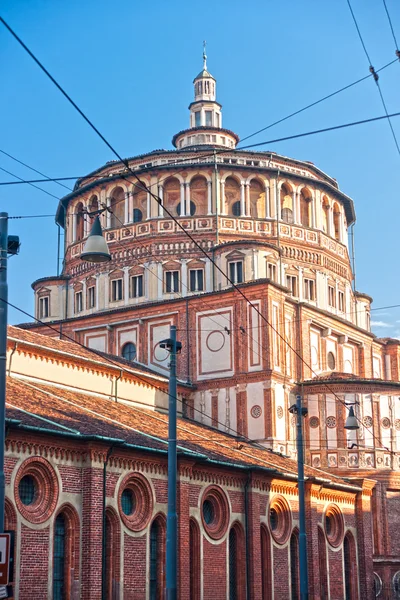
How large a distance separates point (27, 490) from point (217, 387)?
1998 cm

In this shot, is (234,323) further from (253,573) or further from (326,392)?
(253,573)

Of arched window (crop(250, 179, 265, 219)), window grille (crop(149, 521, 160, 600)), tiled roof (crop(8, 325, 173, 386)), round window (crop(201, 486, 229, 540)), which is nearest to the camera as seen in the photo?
window grille (crop(149, 521, 160, 600))

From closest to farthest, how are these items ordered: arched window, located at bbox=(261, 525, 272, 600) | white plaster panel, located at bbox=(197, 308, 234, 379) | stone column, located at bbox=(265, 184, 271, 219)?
arched window, located at bbox=(261, 525, 272, 600)
white plaster panel, located at bbox=(197, 308, 234, 379)
stone column, located at bbox=(265, 184, 271, 219)

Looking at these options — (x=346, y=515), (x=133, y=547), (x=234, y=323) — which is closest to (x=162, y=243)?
(x=234, y=323)

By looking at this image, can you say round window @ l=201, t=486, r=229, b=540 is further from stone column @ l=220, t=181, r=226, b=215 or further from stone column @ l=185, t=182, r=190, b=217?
stone column @ l=220, t=181, r=226, b=215

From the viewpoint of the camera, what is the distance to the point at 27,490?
24.9 m

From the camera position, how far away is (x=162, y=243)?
5106cm

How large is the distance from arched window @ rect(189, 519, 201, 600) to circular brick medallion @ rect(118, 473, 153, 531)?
2.28 meters

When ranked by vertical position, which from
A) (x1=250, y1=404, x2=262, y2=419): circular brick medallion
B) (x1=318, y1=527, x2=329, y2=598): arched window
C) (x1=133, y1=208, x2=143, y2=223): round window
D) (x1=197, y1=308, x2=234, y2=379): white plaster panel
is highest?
(x1=133, y1=208, x2=143, y2=223): round window

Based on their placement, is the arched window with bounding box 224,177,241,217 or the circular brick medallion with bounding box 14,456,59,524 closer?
the circular brick medallion with bounding box 14,456,59,524

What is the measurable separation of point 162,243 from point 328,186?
1088 cm

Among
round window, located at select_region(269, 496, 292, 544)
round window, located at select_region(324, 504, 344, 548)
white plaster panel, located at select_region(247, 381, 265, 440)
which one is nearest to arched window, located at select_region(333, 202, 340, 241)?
white plaster panel, located at select_region(247, 381, 265, 440)

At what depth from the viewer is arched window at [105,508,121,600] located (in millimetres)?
26438

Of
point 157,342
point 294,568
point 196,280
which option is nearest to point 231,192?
point 196,280
